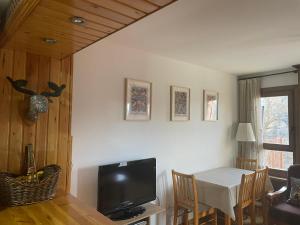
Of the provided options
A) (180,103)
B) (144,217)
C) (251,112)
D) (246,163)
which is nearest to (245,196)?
(246,163)

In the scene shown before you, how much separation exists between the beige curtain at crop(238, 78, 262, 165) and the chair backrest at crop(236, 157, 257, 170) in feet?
0.70

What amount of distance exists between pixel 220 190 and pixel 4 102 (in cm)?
254

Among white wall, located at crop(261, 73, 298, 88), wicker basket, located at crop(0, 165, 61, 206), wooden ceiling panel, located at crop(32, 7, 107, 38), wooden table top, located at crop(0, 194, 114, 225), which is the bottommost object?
wooden table top, located at crop(0, 194, 114, 225)

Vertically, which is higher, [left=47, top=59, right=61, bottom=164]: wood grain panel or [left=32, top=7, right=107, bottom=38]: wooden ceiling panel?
[left=32, top=7, right=107, bottom=38]: wooden ceiling panel

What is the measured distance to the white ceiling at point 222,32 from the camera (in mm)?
1833

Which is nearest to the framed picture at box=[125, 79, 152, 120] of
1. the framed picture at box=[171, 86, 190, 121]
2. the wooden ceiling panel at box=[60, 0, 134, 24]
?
the framed picture at box=[171, 86, 190, 121]

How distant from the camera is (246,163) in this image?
4062mm

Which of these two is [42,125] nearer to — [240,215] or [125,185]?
[125,185]

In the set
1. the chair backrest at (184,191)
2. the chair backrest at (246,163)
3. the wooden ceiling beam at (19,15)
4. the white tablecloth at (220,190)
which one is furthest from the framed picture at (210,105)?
the wooden ceiling beam at (19,15)

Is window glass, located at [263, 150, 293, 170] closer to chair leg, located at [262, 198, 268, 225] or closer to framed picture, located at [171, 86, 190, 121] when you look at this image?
chair leg, located at [262, 198, 268, 225]

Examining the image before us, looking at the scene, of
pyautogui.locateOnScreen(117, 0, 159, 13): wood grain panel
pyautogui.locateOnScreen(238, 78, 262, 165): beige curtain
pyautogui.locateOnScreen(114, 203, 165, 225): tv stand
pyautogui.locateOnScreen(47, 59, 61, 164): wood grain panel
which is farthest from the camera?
pyautogui.locateOnScreen(238, 78, 262, 165): beige curtain

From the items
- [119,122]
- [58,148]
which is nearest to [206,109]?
[119,122]

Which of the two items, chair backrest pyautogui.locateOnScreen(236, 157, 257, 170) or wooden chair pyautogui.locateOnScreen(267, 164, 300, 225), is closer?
wooden chair pyautogui.locateOnScreen(267, 164, 300, 225)

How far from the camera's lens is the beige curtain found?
13.6 feet
